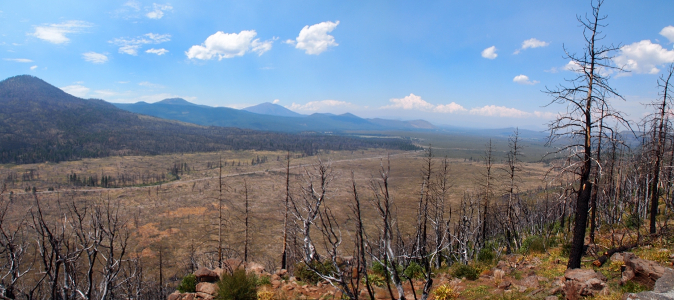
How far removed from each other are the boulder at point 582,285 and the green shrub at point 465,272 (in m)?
4.66

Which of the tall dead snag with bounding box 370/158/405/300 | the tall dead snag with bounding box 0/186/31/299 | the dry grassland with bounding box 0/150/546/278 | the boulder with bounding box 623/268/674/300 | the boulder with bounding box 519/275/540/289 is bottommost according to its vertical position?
the dry grassland with bounding box 0/150/546/278

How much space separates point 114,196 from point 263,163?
59.4 meters

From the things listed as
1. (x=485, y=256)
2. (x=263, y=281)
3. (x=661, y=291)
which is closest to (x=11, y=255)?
(x=263, y=281)

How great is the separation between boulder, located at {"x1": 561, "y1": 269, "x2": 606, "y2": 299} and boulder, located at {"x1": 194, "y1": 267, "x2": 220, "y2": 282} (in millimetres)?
13217

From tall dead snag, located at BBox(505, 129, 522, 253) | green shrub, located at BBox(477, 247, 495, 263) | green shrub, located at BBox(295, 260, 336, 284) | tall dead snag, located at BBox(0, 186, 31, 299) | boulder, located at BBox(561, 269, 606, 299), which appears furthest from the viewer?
tall dead snag, located at BBox(505, 129, 522, 253)

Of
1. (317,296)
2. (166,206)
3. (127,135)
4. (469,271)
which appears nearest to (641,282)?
(469,271)

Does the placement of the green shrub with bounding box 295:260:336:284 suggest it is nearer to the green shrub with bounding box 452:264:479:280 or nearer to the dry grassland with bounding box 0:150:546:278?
the dry grassland with bounding box 0:150:546:278

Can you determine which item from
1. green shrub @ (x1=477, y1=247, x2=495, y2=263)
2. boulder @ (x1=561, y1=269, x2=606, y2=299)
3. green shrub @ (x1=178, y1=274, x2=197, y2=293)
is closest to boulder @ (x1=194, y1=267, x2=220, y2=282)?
green shrub @ (x1=178, y1=274, x2=197, y2=293)

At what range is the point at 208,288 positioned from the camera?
12141 millimetres

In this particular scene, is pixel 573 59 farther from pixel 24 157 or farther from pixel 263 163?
pixel 24 157

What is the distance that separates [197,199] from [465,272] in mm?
58212

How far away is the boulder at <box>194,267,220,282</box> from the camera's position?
523 inches

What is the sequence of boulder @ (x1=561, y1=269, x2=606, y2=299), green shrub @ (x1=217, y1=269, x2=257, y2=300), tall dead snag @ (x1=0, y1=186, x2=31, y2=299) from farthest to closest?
green shrub @ (x1=217, y1=269, x2=257, y2=300) → tall dead snag @ (x1=0, y1=186, x2=31, y2=299) → boulder @ (x1=561, y1=269, x2=606, y2=299)

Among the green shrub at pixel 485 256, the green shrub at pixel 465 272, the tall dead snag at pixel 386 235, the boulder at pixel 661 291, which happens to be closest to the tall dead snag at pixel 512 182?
the green shrub at pixel 485 256
